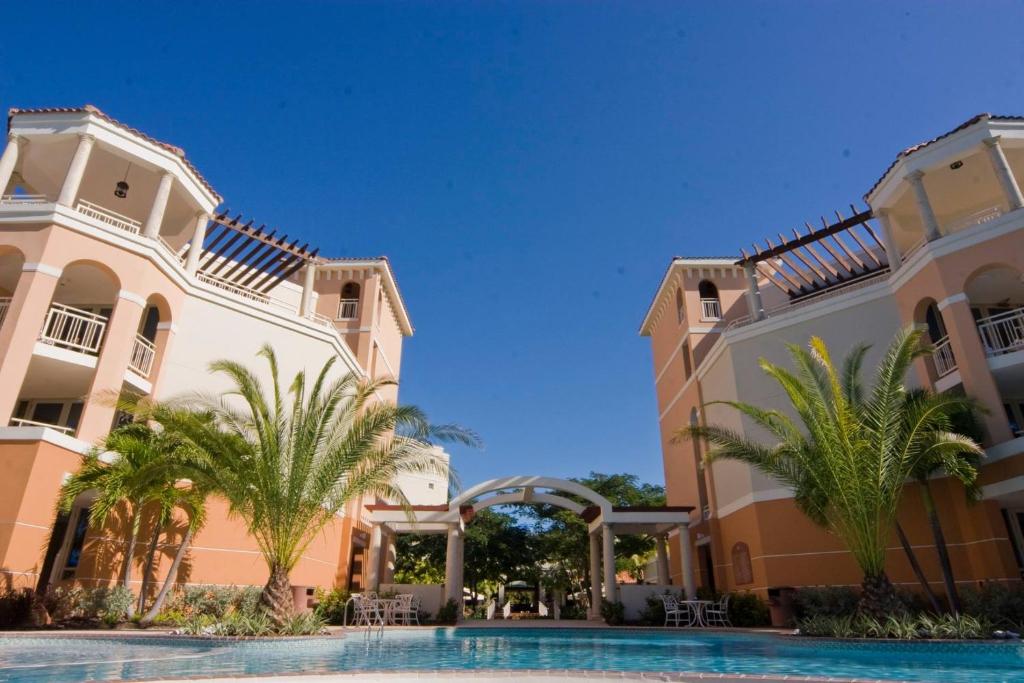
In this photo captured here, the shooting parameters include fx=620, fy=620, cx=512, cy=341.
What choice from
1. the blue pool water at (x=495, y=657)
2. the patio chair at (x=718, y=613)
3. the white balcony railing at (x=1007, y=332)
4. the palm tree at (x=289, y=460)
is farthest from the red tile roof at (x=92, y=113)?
the white balcony railing at (x=1007, y=332)

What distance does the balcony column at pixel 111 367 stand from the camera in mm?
13750

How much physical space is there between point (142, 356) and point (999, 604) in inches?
791

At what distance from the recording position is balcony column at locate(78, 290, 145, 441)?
13750 millimetres

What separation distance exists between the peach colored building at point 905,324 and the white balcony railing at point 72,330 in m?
17.5

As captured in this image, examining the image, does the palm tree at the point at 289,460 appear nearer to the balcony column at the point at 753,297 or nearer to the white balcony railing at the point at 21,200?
the white balcony railing at the point at 21,200

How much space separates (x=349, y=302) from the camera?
82.7 feet

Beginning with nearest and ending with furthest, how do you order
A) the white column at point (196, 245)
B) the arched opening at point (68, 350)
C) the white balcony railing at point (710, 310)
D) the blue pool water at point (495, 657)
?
1. the blue pool water at point (495, 657)
2. the arched opening at point (68, 350)
3. the white column at point (196, 245)
4. the white balcony railing at point (710, 310)

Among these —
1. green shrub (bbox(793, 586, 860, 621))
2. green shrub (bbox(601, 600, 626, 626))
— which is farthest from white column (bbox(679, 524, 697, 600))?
green shrub (bbox(793, 586, 860, 621))

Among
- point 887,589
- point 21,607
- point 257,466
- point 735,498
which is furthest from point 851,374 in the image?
point 21,607

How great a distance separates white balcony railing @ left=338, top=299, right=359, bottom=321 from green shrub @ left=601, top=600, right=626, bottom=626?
1433 cm

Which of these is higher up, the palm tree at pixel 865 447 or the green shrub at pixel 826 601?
the palm tree at pixel 865 447

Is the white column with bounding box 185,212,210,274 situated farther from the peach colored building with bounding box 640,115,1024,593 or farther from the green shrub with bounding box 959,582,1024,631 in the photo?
the green shrub with bounding box 959,582,1024,631

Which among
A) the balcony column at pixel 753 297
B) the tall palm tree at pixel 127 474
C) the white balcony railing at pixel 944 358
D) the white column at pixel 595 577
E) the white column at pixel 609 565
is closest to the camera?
the tall palm tree at pixel 127 474

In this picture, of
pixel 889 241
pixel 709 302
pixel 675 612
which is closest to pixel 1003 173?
pixel 889 241
